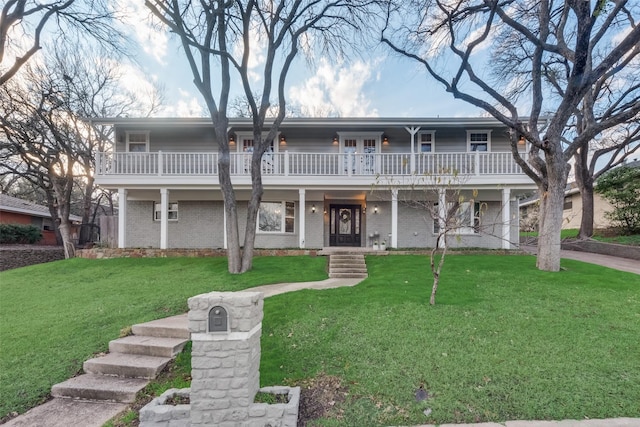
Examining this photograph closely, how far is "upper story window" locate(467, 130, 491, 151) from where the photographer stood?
13555 mm

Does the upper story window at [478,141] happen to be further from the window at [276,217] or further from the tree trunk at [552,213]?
the window at [276,217]

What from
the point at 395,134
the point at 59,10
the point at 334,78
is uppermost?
the point at 334,78

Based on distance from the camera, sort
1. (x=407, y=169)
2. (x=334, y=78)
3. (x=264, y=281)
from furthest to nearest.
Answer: (x=334, y=78)
(x=407, y=169)
(x=264, y=281)

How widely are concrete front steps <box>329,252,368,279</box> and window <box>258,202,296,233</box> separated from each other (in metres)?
3.52

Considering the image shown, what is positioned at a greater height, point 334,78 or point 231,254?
point 334,78

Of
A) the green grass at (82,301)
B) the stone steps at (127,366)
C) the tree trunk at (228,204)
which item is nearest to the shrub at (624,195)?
the green grass at (82,301)

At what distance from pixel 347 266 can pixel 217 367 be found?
283 inches

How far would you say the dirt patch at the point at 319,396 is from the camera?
11.4 feet

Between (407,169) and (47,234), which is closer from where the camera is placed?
(407,169)

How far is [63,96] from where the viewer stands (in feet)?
52.1

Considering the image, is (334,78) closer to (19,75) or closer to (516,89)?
(516,89)

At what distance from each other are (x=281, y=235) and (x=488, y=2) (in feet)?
35.7

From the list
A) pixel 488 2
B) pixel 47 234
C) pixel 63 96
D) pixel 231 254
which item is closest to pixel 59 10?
pixel 63 96

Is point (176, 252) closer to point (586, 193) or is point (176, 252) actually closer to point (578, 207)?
point (586, 193)
